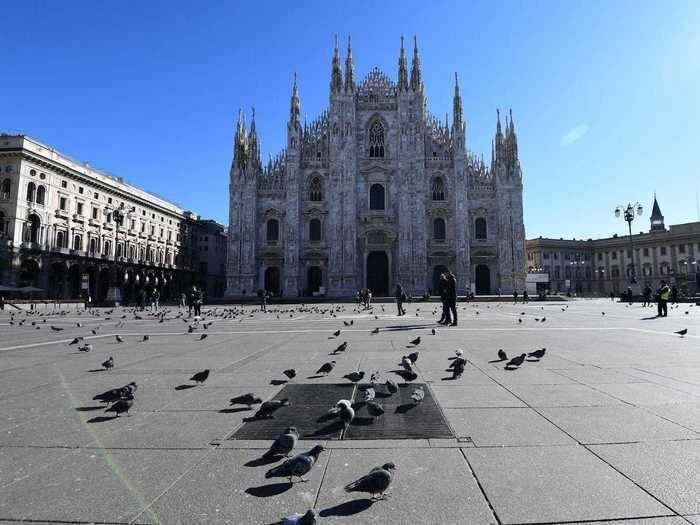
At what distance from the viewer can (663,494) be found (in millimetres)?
2250

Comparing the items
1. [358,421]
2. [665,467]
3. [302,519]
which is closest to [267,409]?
[358,421]

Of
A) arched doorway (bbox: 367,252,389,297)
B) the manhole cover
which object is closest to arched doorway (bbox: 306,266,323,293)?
arched doorway (bbox: 367,252,389,297)

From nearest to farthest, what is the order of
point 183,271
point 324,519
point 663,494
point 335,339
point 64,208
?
point 324,519 → point 663,494 → point 335,339 → point 64,208 → point 183,271

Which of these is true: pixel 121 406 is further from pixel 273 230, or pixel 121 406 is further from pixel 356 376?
pixel 273 230

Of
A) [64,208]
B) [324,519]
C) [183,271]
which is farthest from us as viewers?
[183,271]

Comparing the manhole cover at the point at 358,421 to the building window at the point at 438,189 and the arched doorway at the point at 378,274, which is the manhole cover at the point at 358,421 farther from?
the building window at the point at 438,189

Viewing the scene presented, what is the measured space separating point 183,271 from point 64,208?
21.6 meters

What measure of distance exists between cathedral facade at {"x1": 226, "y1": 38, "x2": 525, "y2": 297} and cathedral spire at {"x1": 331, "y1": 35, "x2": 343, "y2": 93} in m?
0.11

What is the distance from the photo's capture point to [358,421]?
3535 millimetres

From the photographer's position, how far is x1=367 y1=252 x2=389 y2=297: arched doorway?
149 feet

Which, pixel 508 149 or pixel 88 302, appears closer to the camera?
pixel 88 302

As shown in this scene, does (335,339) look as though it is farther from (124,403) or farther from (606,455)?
(606,455)

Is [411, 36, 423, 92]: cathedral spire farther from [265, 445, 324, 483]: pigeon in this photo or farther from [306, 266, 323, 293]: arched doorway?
[265, 445, 324, 483]: pigeon

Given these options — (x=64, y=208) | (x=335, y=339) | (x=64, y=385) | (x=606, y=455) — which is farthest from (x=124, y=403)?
(x=64, y=208)
